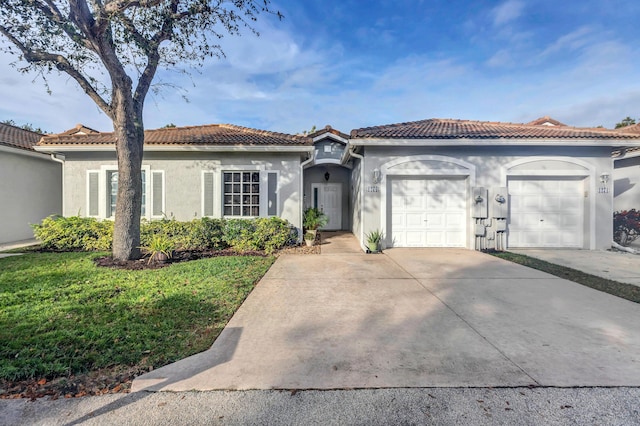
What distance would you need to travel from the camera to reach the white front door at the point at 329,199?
1456 cm

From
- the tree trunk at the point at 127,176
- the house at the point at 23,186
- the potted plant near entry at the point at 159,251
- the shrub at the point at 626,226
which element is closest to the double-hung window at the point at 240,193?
the potted plant near entry at the point at 159,251

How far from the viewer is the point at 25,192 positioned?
10609 millimetres

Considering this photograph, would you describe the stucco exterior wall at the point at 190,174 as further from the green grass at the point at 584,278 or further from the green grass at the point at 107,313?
the green grass at the point at 584,278

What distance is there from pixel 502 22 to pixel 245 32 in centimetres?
821

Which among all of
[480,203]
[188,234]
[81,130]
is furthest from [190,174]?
[480,203]

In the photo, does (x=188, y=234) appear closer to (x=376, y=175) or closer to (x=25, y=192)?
(x=376, y=175)

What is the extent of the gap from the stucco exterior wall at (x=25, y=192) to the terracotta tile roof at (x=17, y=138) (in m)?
0.34

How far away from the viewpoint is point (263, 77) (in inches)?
519

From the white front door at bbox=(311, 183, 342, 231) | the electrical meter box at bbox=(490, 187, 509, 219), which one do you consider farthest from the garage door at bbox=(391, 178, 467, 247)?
the white front door at bbox=(311, 183, 342, 231)

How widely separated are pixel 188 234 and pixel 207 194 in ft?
5.54

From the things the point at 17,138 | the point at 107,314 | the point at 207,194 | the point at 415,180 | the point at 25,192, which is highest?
the point at 17,138

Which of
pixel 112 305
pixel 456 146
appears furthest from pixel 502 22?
pixel 112 305

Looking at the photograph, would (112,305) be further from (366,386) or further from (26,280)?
(366,386)

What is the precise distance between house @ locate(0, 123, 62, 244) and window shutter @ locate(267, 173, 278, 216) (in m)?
7.67
